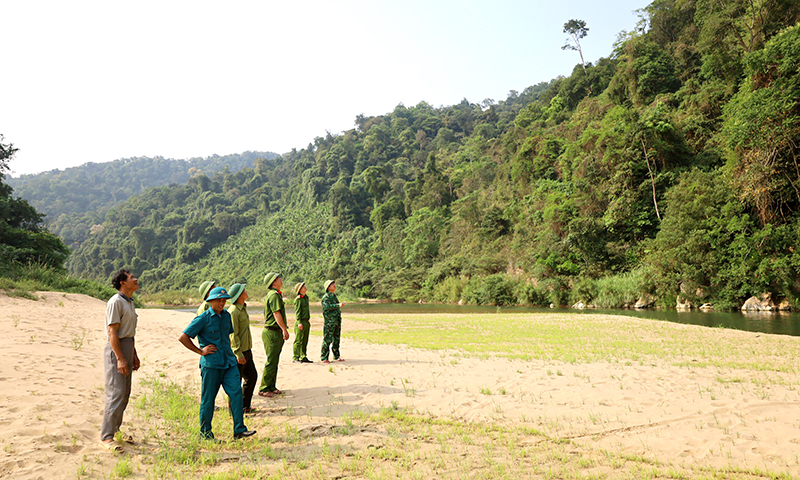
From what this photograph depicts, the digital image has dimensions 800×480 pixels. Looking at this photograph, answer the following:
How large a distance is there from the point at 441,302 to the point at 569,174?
71.0 ft

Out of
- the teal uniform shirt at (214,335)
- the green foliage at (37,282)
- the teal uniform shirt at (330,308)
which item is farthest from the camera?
the green foliage at (37,282)

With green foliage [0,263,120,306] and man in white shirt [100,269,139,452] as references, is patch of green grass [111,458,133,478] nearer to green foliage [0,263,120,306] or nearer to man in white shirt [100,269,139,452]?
man in white shirt [100,269,139,452]

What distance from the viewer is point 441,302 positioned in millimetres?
53938

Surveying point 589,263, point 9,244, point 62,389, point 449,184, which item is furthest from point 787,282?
point 449,184

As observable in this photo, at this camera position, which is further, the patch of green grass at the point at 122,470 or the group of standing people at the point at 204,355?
the group of standing people at the point at 204,355

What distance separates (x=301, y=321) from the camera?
9.88 m

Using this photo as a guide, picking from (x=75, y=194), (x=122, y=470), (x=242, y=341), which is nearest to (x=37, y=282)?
(x=242, y=341)

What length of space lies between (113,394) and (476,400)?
5.06 meters

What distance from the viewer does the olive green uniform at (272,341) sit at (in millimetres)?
7711

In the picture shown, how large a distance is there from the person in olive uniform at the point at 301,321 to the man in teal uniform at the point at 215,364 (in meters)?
4.09

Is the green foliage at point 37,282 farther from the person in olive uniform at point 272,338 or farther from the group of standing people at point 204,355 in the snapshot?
the group of standing people at point 204,355

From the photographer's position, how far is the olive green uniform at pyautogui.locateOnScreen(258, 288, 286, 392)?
7.71 m

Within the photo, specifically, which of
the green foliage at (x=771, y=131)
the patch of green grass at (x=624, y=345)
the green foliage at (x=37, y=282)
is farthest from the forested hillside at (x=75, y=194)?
the green foliage at (x=771, y=131)

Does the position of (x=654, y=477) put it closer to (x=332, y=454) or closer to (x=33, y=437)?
(x=332, y=454)
